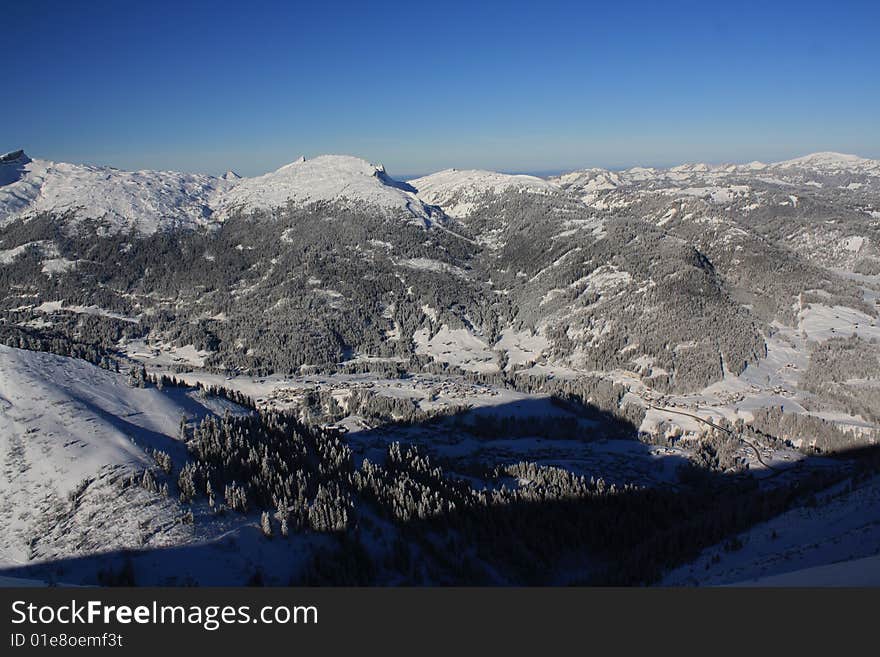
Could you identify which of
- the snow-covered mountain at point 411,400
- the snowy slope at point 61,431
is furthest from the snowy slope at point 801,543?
the snowy slope at point 61,431

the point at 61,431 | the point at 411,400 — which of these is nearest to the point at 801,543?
the point at 61,431

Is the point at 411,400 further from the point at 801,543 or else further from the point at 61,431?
the point at 801,543

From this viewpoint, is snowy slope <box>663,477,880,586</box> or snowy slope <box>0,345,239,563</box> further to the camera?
snowy slope <box>0,345,239,563</box>

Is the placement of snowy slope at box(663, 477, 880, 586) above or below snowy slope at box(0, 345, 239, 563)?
below

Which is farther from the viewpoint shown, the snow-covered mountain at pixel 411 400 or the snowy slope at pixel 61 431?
the snow-covered mountain at pixel 411 400

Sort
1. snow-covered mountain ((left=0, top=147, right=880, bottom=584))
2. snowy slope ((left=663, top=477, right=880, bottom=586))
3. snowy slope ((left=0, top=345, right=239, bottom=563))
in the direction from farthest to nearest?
snow-covered mountain ((left=0, top=147, right=880, bottom=584)) < snowy slope ((left=0, top=345, right=239, bottom=563)) < snowy slope ((left=663, top=477, right=880, bottom=586))

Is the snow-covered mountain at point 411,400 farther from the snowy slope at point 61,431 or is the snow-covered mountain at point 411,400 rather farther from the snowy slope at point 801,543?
the snowy slope at point 801,543

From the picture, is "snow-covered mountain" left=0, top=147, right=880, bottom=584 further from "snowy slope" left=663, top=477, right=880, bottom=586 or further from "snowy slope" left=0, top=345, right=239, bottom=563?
"snowy slope" left=663, top=477, right=880, bottom=586

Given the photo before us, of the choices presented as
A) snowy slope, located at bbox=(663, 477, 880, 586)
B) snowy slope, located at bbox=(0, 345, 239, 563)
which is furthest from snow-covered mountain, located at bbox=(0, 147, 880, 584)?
snowy slope, located at bbox=(663, 477, 880, 586)

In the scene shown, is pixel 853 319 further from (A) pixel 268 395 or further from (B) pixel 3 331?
(B) pixel 3 331
